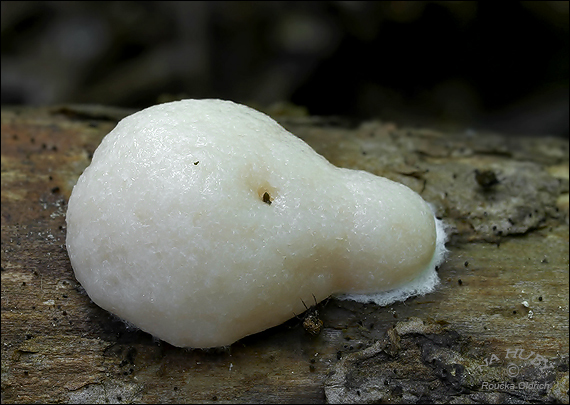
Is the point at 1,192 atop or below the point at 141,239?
atop

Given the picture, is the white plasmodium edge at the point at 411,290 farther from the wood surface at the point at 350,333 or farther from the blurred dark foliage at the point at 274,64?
the blurred dark foliage at the point at 274,64

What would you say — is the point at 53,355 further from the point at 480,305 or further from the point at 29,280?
the point at 480,305

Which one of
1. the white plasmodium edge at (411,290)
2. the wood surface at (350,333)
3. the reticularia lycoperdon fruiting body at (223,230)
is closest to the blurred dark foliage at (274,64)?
the wood surface at (350,333)

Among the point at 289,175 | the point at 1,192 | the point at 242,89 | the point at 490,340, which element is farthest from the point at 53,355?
the point at 242,89

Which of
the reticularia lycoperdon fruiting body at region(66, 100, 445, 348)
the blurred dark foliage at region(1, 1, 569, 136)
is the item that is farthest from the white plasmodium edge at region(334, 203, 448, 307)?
the blurred dark foliage at region(1, 1, 569, 136)

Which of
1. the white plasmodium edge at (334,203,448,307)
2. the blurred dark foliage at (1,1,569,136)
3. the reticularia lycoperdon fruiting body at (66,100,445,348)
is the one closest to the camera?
the reticularia lycoperdon fruiting body at (66,100,445,348)

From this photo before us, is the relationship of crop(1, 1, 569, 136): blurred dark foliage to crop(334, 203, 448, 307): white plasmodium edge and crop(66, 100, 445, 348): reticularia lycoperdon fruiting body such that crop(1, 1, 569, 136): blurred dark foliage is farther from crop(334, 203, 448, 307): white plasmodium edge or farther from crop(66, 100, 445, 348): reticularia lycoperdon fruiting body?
crop(334, 203, 448, 307): white plasmodium edge
